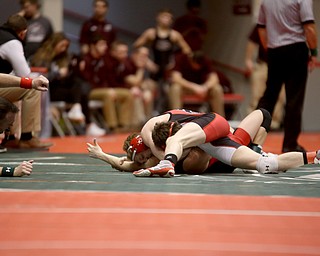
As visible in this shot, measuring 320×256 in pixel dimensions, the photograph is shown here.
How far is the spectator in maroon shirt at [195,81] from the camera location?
1334 centimetres

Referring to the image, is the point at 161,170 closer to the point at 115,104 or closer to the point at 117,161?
the point at 117,161

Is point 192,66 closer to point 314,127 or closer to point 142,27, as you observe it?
point 314,127

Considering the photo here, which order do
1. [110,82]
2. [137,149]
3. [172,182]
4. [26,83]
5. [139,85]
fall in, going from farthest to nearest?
[139,85]
[110,82]
[26,83]
[137,149]
[172,182]

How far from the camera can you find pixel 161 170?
5.50 meters

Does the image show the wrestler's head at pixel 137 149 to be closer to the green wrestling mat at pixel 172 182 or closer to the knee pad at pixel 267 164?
the green wrestling mat at pixel 172 182

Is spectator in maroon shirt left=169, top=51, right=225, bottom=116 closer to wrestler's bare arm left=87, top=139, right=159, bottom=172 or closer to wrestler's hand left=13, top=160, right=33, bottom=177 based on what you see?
wrestler's bare arm left=87, top=139, right=159, bottom=172

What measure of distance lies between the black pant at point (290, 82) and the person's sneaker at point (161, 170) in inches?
115

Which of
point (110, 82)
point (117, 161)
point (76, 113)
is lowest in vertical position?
point (76, 113)

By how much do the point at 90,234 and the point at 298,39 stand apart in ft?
16.1

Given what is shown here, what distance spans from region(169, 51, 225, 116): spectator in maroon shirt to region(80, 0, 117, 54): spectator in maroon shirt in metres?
1.24

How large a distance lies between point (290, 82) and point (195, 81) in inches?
208

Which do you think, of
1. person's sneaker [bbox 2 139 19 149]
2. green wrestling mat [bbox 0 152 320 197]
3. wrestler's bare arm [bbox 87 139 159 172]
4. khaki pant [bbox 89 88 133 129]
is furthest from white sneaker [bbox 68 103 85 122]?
wrestler's bare arm [bbox 87 139 159 172]

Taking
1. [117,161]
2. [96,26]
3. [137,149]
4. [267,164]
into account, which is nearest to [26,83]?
[117,161]

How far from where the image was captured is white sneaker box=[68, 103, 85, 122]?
40.2ft
